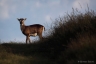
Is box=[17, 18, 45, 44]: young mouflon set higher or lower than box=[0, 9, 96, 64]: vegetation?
higher

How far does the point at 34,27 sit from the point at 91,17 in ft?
38.4

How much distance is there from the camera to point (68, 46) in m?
9.99

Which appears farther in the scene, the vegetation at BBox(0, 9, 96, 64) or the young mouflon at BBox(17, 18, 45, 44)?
the young mouflon at BBox(17, 18, 45, 44)

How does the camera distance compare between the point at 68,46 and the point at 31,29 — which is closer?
the point at 68,46

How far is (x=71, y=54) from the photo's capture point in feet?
30.2

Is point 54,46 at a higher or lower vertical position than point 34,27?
lower

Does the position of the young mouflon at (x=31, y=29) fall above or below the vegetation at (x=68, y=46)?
above

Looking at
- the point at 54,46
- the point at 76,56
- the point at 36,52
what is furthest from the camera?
the point at 36,52

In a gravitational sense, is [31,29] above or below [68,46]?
above

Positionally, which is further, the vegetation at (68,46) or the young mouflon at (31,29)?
the young mouflon at (31,29)

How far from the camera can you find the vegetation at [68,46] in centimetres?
874

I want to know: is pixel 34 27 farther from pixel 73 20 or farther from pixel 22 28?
pixel 73 20

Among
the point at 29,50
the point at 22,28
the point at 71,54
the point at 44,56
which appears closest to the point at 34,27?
the point at 22,28

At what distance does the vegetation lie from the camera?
8742mm
